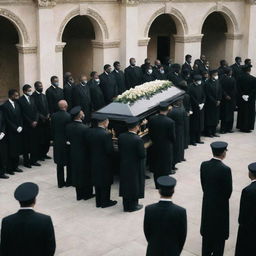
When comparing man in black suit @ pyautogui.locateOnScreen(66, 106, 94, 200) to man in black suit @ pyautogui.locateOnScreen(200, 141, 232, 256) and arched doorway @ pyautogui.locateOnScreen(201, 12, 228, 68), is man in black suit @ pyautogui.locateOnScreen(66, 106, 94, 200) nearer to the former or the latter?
man in black suit @ pyautogui.locateOnScreen(200, 141, 232, 256)

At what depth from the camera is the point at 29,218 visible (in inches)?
214

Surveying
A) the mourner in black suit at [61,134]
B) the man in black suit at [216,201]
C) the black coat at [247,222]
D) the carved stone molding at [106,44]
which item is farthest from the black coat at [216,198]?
the carved stone molding at [106,44]

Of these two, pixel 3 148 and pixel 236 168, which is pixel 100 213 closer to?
pixel 3 148

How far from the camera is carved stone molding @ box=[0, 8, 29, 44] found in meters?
14.5

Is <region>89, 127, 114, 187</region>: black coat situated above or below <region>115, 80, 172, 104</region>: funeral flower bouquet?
below

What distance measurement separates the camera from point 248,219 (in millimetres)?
6887

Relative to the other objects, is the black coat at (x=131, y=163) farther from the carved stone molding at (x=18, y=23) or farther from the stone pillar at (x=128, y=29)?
the stone pillar at (x=128, y=29)

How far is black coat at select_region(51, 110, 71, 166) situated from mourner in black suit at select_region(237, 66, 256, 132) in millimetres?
6484

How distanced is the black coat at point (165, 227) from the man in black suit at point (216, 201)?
4.91ft

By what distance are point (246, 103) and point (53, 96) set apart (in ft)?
18.7

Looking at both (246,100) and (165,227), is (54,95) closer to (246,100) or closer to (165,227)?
(246,100)

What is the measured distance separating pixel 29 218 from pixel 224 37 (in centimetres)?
1864

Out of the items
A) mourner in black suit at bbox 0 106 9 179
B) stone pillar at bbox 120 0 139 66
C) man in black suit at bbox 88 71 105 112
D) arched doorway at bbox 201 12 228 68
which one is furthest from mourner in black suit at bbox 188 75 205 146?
arched doorway at bbox 201 12 228 68

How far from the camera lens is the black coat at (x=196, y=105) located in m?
13.8
